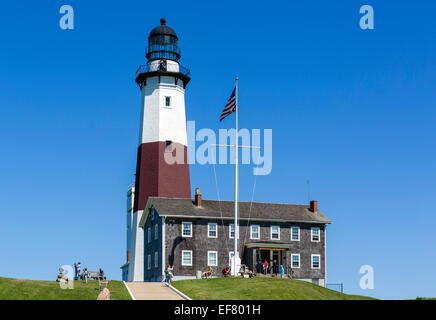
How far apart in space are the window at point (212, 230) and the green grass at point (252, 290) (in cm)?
1120

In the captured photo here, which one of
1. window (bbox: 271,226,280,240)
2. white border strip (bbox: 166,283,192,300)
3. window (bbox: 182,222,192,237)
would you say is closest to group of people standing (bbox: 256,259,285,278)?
window (bbox: 271,226,280,240)

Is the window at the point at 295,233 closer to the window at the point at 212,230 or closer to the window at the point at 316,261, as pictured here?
the window at the point at 316,261

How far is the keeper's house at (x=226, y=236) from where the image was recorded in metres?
57.1

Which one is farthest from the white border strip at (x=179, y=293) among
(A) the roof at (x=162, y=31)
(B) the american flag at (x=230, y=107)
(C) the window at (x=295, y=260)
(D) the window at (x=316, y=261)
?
(A) the roof at (x=162, y=31)

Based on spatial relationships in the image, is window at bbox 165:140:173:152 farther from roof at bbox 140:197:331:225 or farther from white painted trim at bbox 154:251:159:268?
white painted trim at bbox 154:251:159:268

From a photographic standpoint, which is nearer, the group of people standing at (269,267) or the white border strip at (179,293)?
the white border strip at (179,293)

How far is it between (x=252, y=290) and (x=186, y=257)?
1708 centimetres

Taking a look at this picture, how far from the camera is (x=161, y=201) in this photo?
2340 inches
